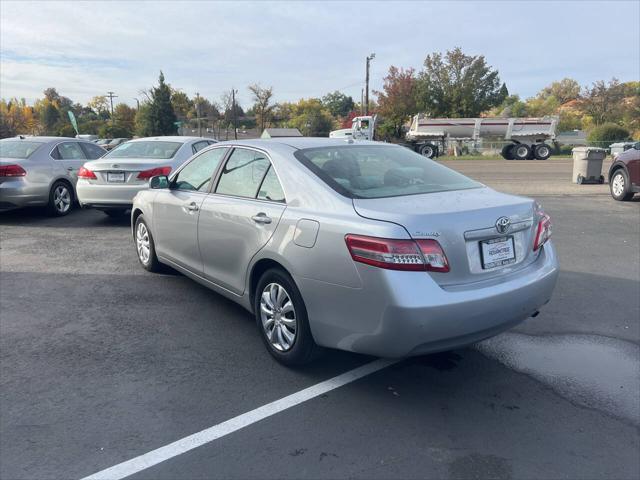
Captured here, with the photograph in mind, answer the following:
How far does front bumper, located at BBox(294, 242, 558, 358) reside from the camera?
3.11 meters

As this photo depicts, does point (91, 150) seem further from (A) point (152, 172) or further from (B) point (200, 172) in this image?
(B) point (200, 172)

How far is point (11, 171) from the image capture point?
9.77m

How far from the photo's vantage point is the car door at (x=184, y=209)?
5035 millimetres

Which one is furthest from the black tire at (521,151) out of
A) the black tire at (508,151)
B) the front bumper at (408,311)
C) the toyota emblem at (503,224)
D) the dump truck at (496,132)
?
the toyota emblem at (503,224)

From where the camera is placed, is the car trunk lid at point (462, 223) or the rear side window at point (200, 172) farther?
the rear side window at point (200, 172)

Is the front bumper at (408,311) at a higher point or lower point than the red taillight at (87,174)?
lower

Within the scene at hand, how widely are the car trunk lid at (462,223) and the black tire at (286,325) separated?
0.76m

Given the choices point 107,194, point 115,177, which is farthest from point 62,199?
point 115,177

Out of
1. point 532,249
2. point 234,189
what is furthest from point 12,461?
point 532,249

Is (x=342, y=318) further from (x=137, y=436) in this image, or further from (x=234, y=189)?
(x=234, y=189)

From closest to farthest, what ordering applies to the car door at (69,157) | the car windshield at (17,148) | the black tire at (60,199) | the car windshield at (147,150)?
the car windshield at (147,150) < the car windshield at (17,148) < the black tire at (60,199) < the car door at (69,157)

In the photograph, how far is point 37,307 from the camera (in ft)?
17.6

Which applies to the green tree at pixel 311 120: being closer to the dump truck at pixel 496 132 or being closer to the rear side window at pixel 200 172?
the dump truck at pixel 496 132

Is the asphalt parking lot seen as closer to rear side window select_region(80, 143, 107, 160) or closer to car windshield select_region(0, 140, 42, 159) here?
car windshield select_region(0, 140, 42, 159)
